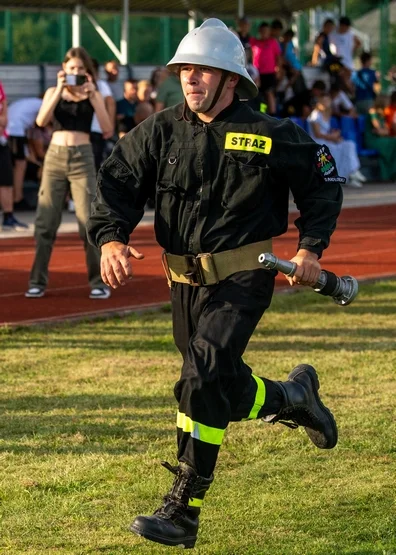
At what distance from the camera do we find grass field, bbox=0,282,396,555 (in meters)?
5.21

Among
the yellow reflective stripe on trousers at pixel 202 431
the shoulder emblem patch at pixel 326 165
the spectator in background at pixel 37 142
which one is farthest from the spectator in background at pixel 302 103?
the yellow reflective stripe on trousers at pixel 202 431

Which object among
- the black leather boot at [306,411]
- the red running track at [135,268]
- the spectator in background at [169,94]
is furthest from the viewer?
the spectator in background at [169,94]

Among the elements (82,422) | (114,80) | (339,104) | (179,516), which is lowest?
(82,422)

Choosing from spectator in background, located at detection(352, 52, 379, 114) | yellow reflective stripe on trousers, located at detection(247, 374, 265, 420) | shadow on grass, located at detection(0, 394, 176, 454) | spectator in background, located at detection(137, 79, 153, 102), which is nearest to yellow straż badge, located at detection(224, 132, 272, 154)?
yellow reflective stripe on trousers, located at detection(247, 374, 265, 420)

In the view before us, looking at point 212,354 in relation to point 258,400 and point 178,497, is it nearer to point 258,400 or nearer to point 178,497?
point 178,497

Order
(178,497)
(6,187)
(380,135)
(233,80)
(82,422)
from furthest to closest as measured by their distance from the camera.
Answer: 1. (380,135)
2. (6,187)
3. (82,422)
4. (233,80)
5. (178,497)

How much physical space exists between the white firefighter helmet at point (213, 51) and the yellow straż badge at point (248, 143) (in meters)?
0.25

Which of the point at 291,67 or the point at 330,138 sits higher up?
the point at 291,67

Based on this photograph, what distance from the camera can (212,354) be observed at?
5.04m

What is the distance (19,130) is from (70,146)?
7.24 metres

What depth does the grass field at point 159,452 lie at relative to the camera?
5215mm

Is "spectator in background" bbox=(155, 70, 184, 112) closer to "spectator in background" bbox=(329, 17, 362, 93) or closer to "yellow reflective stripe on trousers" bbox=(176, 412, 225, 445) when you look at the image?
"spectator in background" bbox=(329, 17, 362, 93)

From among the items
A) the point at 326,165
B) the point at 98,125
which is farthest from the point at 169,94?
the point at 326,165

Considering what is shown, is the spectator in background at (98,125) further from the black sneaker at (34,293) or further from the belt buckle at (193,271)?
the belt buckle at (193,271)
